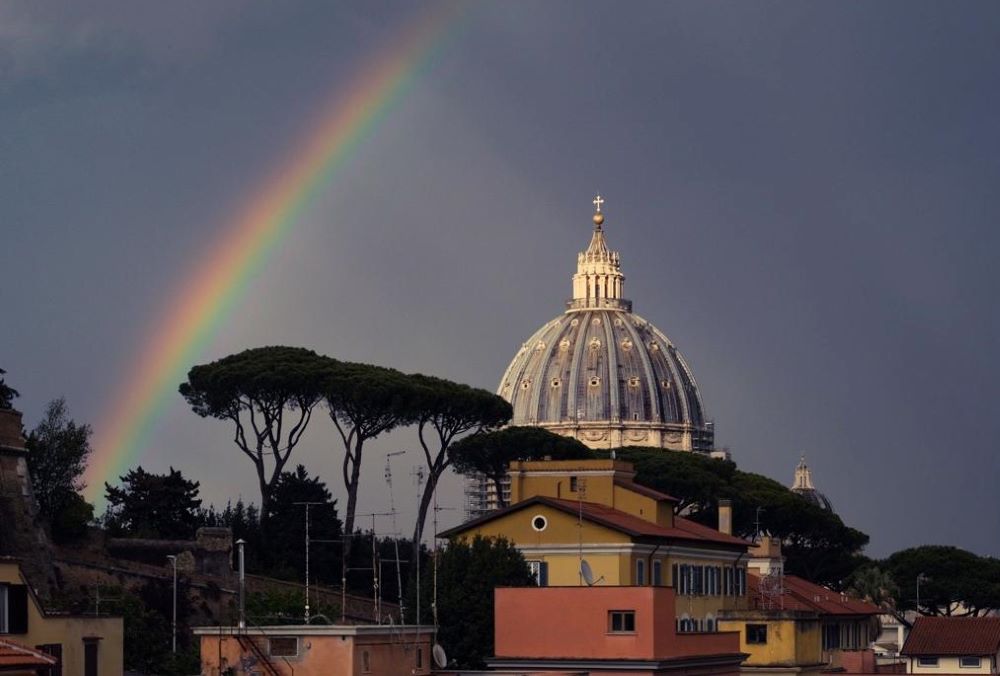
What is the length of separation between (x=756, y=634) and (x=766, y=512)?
4641cm

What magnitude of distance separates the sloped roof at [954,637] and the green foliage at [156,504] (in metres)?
21.8

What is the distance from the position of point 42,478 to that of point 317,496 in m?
11.8

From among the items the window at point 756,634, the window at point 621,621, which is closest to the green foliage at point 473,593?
the window at point 756,634

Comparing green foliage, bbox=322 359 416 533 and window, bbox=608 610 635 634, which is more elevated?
green foliage, bbox=322 359 416 533

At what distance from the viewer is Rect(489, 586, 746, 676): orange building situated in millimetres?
36969

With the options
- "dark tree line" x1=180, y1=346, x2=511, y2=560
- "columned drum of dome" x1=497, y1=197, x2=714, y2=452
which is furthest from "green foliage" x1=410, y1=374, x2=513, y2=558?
"columned drum of dome" x1=497, y1=197, x2=714, y2=452

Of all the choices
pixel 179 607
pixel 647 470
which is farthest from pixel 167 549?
pixel 647 470

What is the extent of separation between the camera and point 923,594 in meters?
95.9

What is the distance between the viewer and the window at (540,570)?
4838cm

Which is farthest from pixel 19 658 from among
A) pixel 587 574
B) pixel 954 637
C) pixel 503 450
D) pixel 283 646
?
pixel 503 450

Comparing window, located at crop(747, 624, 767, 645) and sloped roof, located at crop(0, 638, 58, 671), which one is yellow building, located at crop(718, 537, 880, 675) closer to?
window, located at crop(747, 624, 767, 645)

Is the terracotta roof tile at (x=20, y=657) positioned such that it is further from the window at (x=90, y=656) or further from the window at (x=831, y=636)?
the window at (x=831, y=636)

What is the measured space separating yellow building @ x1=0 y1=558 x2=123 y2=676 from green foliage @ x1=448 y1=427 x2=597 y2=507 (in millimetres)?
58284

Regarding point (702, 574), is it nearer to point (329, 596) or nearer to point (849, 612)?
point (849, 612)
